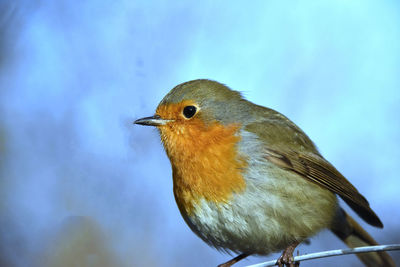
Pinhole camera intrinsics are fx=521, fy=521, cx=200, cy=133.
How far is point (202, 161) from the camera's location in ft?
8.96

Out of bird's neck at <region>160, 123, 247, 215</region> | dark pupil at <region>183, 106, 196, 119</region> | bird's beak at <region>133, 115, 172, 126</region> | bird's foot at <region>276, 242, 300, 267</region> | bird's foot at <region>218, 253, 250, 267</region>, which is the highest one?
bird's beak at <region>133, 115, 172, 126</region>

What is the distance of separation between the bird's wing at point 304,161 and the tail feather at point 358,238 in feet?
0.50

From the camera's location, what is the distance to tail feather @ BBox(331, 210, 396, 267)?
3.35 m

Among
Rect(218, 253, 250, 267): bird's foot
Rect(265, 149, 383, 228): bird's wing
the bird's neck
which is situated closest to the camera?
the bird's neck

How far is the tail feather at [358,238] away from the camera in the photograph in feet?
11.0

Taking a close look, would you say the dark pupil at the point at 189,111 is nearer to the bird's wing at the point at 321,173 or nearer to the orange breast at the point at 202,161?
the orange breast at the point at 202,161

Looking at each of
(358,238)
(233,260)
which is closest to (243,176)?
(233,260)

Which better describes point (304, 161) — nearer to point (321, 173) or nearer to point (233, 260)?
point (321, 173)

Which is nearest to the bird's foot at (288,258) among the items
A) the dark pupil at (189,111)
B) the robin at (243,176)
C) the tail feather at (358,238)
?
the robin at (243,176)

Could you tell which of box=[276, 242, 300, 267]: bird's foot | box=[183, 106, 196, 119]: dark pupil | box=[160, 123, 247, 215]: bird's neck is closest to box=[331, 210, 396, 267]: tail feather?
box=[276, 242, 300, 267]: bird's foot

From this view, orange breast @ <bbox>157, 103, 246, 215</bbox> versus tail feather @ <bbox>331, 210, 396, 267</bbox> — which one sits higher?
orange breast @ <bbox>157, 103, 246, 215</bbox>

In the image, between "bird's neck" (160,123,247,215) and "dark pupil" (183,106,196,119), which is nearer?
"bird's neck" (160,123,247,215)

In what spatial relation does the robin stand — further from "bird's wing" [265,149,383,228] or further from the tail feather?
the tail feather

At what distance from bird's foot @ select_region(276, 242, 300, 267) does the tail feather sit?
1.82ft
